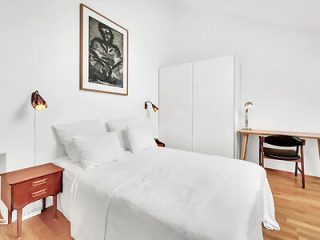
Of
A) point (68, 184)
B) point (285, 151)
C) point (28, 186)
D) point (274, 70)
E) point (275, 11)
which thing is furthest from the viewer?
point (274, 70)

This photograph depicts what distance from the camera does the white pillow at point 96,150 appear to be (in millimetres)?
1769

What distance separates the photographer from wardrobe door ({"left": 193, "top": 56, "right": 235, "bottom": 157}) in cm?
297

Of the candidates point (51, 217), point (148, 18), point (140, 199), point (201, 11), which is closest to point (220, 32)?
point (201, 11)

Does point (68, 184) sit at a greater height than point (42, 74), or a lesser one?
lesser

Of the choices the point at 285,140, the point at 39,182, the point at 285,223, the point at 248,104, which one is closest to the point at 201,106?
the point at 248,104

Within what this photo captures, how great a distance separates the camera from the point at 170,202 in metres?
1.12

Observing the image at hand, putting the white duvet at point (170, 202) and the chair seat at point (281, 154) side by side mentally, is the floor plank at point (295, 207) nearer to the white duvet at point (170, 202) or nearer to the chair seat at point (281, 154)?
the white duvet at point (170, 202)

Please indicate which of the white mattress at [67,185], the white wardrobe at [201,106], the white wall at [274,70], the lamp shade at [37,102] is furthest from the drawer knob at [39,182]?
the white wall at [274,70]

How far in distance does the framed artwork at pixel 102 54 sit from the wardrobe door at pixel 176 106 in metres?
1.01

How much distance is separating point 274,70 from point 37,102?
359 cm

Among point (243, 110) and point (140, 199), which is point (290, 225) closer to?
point (140, 199)

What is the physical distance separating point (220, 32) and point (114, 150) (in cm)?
321

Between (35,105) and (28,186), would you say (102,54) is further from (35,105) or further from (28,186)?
(28,186)

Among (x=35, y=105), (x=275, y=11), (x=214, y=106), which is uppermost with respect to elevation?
(x=275, y=11)
